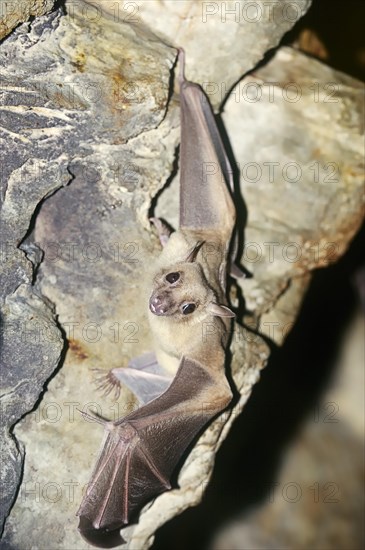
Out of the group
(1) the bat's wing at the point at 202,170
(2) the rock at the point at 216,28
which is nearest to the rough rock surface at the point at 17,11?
(2) the rock at the point at 216,28

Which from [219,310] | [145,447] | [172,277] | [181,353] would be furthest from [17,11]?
[145,447]

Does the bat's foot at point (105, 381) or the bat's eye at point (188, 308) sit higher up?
the bat's eye at point (188, 308)

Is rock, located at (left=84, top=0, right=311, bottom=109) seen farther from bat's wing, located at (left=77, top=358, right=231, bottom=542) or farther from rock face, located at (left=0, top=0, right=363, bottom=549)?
bat's wing, located at (left=77, top=358, right=231, bottom=542)

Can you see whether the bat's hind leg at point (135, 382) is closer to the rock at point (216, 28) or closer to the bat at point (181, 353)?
the bat at point (181, 353)

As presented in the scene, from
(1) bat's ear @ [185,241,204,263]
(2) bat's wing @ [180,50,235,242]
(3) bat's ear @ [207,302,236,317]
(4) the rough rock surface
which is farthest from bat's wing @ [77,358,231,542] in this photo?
(4) the rough rock surface

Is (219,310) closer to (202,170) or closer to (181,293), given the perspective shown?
(181,293)

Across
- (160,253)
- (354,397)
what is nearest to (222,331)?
(160,253)

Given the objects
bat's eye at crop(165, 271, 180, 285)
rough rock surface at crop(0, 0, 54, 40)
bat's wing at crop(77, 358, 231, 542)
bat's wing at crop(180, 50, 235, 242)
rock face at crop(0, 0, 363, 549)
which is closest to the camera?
rough rock surface at crop(0, 0, 54, 40)
